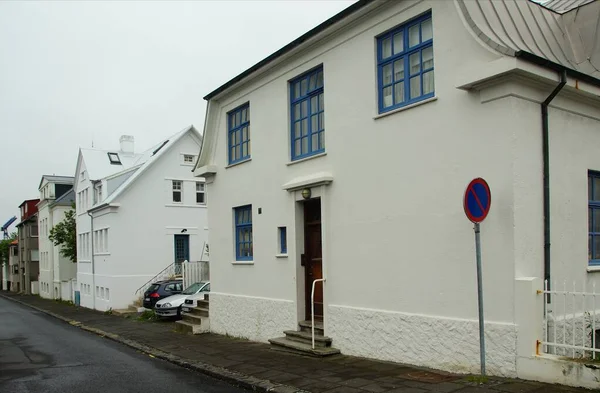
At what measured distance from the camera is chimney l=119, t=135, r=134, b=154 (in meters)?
38.3

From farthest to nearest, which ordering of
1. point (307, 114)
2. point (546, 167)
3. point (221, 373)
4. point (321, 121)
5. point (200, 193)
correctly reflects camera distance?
point (200, 193)
point (307, 114)
point (321, 121)
point (221, 373)
point (546, 167)

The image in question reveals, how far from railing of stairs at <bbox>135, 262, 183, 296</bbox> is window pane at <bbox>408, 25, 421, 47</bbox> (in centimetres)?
2204

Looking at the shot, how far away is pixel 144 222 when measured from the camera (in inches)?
1162

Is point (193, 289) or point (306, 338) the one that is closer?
point (306, 338)

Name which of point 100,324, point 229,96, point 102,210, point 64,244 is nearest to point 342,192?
point 229,96

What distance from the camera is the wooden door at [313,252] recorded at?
12.1 m

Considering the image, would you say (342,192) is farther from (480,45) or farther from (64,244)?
(64,244)

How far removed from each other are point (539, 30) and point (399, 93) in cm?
244

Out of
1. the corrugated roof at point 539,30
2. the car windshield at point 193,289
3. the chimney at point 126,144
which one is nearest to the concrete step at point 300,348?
the corrugated roof at point 539,30

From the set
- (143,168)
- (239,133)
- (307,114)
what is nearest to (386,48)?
(307,114)

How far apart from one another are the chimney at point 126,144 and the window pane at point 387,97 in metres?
30.9

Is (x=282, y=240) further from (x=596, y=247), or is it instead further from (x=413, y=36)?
(x=596, y=247)

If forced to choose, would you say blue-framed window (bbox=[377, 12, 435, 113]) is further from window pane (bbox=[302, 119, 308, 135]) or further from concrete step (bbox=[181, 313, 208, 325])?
concrete step (bbox=[181, 313, 208, 325])

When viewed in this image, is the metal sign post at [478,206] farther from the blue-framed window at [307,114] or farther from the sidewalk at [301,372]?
the blue-framed window at [307,114]
